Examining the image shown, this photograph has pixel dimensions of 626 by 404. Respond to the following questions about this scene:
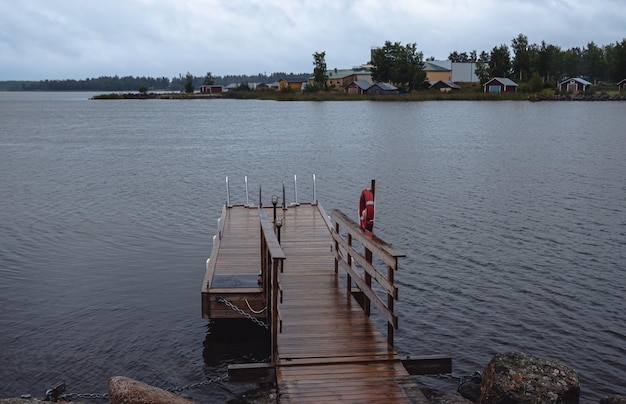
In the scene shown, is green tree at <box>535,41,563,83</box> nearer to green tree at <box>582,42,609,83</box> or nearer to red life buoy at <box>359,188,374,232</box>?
green tree at <box>582,42,609,83</box>

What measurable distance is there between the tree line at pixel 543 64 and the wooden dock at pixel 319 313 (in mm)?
145452

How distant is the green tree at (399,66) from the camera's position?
15350cm

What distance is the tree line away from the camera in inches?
6191

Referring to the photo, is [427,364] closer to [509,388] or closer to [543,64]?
[509,388]

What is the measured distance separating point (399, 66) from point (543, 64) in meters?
43.0

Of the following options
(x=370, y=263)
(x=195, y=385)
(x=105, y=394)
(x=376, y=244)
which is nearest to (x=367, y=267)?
(x=370, y=263)

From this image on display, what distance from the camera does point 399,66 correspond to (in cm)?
15325

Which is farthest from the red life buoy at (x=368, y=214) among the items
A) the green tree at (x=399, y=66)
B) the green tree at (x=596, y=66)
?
the green tree at (x=596, y=66)

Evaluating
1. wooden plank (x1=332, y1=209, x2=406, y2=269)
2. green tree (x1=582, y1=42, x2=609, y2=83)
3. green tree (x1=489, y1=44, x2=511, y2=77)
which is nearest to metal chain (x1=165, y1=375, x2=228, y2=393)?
wooden plank (x1=332, y1=209, x2=406, y2=269)

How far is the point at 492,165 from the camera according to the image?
41.8 metres

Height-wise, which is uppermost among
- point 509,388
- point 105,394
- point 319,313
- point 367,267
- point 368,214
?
point 368,214

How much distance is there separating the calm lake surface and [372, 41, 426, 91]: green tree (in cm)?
10880

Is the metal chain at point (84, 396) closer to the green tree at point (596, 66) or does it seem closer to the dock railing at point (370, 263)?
the dock railing at point (370, 263)

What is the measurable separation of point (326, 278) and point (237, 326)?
2.39m
